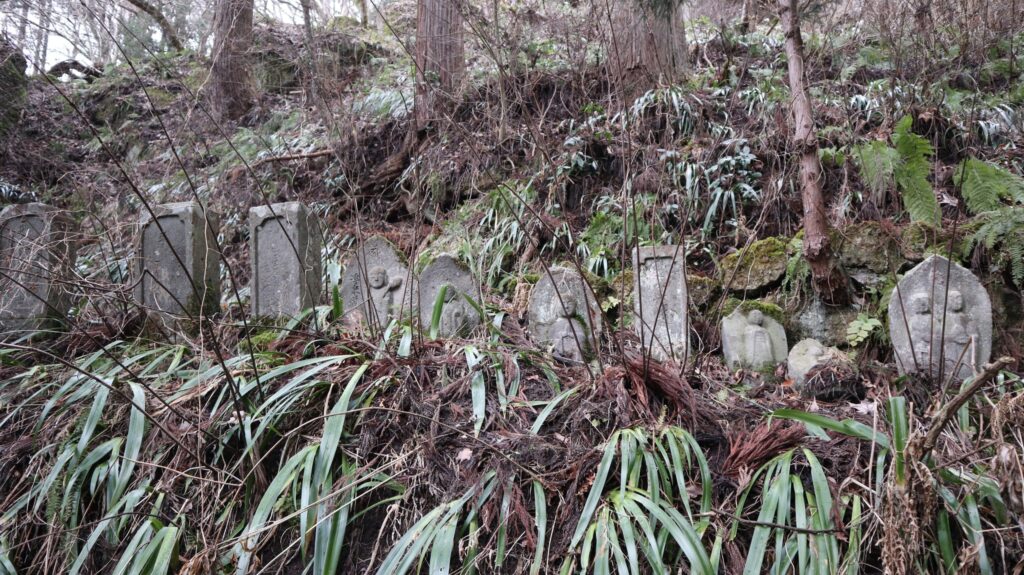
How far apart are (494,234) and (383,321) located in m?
1.73

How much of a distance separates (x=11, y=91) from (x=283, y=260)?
581 cm

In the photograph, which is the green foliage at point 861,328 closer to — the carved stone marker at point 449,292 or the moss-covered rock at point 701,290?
the moss-covered rock at point 701,290

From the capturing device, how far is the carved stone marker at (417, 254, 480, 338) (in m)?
3.42

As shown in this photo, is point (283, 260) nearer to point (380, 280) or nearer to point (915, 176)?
point (380, 280)

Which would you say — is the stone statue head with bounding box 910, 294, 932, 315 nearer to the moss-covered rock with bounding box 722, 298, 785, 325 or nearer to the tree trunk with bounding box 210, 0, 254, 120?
the moss-covered rock with bounding box 722, 298, 785, 325

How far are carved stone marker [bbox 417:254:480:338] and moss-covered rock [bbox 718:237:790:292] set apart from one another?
152 cm

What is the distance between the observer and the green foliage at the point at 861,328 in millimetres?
3078

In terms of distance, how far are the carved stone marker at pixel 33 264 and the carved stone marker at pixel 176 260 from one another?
0.38 m

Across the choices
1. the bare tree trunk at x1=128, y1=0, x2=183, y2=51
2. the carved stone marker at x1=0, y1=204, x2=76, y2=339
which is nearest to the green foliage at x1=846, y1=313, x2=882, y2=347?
the carved stone marker at x1=0, y1=204, x2=76, y2=339

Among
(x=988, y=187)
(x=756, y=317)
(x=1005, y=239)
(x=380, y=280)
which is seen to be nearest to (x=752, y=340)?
(x=756, y=317)

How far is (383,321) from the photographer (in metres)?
3.60

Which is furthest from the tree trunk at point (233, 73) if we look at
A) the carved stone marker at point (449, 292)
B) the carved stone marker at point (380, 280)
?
the carved stone marker at point (449, 292)

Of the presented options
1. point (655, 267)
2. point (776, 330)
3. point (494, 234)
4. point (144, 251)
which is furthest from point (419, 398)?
point (494, 234)

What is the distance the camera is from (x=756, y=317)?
3.19 meters
